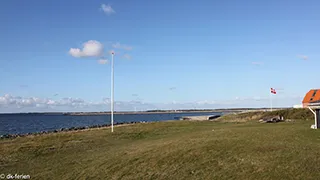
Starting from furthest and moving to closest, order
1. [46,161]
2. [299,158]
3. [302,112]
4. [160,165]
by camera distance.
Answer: [302,112], [46,161], [160,165], [299,158]

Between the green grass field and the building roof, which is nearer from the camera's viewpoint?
the green grass field

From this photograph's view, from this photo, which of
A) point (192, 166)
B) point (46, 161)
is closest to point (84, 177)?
point (192, 166)

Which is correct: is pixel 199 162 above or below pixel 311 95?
below

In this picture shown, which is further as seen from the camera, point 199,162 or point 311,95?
point 311,95

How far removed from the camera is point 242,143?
19031 mm

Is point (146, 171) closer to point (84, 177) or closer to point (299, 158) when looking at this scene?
point (84, 177)

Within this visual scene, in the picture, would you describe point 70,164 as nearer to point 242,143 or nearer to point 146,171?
point 146,171

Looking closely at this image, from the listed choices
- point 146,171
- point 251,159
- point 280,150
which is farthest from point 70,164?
point 280,150

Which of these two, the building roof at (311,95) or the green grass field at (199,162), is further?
the building roof at (311,95)

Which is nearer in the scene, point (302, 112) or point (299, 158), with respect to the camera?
point (299, 158)

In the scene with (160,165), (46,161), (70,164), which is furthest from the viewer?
(46,161)

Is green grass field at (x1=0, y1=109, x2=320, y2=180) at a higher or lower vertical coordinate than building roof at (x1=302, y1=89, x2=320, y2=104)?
lower

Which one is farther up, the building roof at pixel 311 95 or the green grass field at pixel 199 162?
the building roof at pixel 311 95

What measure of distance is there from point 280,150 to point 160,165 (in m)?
5.86
